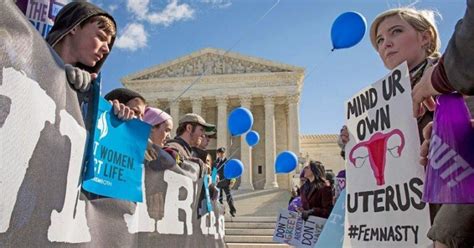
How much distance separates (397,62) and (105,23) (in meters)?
1.54

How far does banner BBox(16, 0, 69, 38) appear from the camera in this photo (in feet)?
7.90

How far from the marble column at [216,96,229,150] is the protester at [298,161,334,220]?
27.5 m

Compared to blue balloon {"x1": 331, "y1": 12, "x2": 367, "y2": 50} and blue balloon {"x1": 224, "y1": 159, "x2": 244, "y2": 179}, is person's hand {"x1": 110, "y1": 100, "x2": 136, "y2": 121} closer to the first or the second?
blue balloon {"x1": 331, "y1": 12, "x2": 367, "y2": 50}

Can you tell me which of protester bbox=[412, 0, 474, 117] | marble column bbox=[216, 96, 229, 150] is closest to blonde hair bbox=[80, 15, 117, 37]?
protester bbox=[412, 0, 474, 117]

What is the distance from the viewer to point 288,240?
577 cm

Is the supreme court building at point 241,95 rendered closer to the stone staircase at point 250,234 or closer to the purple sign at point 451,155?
the stone staircase at point 250,234

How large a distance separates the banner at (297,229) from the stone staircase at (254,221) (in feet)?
12.8

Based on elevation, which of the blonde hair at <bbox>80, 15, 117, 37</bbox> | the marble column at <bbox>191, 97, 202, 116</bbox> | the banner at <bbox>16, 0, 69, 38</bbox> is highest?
the marble column at <bbox>191, 97, 202, 116</bbox>

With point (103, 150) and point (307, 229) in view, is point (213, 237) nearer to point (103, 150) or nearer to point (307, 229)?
point (103, 150)

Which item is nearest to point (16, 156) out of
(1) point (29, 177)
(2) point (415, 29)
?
(1) point (29, 177)

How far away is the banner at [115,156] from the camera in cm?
185

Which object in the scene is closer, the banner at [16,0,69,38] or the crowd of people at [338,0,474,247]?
the crowd of people at [338,0,474,247]

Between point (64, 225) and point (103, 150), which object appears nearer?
point (64, 225)

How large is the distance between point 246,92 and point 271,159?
619 centimetres
